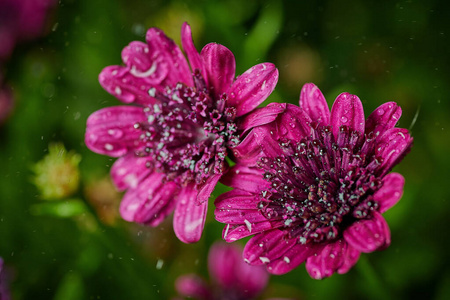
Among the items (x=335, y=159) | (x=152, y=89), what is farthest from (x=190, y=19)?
(x=335, y=159)

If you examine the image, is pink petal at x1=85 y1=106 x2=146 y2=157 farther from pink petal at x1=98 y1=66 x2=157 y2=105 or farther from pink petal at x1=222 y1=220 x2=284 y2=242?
pink petal at x1=222 y1=220 x2=284 y2=242

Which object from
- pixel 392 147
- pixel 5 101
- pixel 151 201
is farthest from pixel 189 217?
pixel 5 101

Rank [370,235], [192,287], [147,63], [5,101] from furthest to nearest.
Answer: [5,101] → [192,287] → [147,63] → [370,235]

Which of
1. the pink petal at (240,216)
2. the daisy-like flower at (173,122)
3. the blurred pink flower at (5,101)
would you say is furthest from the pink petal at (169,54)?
the blurred pink flower at (5,101)

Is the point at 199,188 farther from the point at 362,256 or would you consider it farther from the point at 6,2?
the point at 6,2

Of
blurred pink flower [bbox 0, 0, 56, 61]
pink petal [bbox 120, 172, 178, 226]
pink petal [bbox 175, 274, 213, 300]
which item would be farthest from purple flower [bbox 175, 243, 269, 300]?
blurred pink flower [bbox 0, 0, 56, 61]

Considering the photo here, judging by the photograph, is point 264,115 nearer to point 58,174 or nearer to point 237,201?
point 237,201

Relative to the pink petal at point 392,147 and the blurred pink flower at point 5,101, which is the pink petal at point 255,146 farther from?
the blurred pink flower at point 5,101
